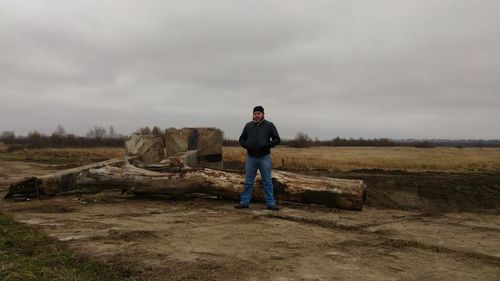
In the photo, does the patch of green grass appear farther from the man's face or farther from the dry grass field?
the man's face

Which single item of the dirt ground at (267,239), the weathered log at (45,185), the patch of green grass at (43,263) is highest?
the weathered log at (45,185)

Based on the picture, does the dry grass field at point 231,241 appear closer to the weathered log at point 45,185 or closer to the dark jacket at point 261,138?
the weathered log at point 45,185

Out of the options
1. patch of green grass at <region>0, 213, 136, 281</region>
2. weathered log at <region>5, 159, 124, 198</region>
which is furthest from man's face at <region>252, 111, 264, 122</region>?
patch of green grass at <region>0, 213, 136, 281</region>

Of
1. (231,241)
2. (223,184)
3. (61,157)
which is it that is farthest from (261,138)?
(61,157)

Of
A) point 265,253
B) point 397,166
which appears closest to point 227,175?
point 265,253

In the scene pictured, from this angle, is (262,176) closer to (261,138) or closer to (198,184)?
(261,138)

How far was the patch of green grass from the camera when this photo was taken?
4.43 metres

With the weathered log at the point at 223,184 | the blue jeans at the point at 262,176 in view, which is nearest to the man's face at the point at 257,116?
the blue jeans at the point at 262,176

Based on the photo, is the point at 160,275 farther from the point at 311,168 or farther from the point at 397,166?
the point at 397,166

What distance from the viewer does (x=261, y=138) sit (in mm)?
9250

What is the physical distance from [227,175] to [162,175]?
4.85 ft

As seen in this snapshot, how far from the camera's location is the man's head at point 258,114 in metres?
9.38

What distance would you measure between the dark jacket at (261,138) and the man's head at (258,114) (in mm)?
78

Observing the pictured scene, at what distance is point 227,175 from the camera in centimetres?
1052
